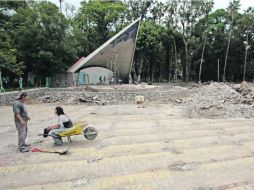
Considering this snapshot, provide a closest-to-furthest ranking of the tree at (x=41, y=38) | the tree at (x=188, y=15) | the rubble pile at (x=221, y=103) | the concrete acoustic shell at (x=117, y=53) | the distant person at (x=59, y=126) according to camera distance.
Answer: the distant person at (x=59, y=126) < the rubble pile at (x=221, y=103) < the tree at (x=41, y=38) < the concrete acoustic shell at (x=117, y=53) < the tree at (x=188, y=15)

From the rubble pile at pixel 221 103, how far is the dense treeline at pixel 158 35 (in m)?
14.6

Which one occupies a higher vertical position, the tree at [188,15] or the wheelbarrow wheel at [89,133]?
the tree at [188,15]

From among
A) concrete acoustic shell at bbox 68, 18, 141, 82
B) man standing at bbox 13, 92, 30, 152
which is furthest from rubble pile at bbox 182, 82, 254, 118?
concrete acoustic shell at bbox 68, 18, 141, 82

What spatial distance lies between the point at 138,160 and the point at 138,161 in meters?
0.07

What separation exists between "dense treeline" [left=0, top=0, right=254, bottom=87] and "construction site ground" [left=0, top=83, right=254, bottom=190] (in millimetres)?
18465

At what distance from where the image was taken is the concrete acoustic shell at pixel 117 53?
2877 cm

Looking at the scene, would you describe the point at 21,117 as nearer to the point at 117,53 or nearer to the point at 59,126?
the point at 59,126

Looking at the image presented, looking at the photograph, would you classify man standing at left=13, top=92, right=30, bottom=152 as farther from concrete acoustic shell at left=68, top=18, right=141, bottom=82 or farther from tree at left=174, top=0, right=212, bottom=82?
tree at left=174, top=0, right=212, bottom=82

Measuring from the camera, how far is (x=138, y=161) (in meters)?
6.17

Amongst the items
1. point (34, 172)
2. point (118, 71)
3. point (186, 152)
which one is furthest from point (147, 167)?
point (118, 71)

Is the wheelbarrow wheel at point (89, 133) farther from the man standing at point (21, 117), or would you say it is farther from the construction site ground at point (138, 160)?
the man standing at point (21, 117)

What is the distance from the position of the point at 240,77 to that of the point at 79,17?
27372 mm

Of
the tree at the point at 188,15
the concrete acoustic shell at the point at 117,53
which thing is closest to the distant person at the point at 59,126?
the concrete acoustic shell at the point at 117,53

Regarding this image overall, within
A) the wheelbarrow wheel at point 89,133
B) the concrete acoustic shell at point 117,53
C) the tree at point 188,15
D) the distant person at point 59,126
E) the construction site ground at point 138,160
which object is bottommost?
the construction site ground at point 138,160
